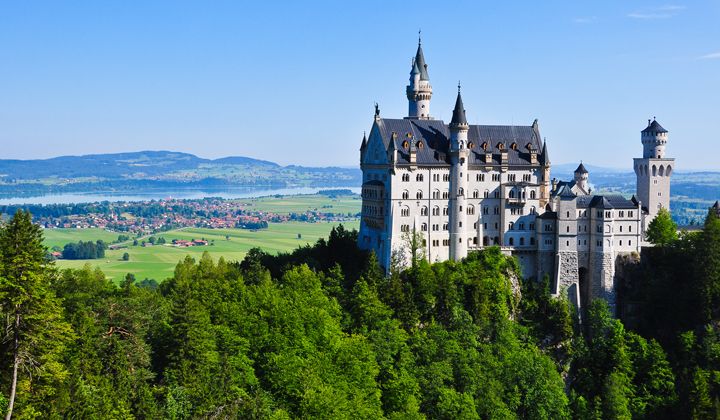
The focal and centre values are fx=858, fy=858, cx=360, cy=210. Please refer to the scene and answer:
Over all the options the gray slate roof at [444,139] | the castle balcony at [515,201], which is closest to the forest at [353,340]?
the castle balcony at [515,201]

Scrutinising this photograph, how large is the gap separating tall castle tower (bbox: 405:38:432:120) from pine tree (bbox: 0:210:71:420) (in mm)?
57625

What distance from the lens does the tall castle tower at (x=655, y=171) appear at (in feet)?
342

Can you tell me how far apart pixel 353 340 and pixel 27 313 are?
94.9 feet

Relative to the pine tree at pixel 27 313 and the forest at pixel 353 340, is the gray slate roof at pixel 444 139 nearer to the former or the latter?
the forest at pixel 353 340

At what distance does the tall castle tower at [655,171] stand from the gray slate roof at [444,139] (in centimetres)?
1880

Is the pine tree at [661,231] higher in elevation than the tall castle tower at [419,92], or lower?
lower

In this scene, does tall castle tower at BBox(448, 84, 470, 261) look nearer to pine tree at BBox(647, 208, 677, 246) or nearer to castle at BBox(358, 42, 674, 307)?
castle at BBox(358, 42, 674, 307)

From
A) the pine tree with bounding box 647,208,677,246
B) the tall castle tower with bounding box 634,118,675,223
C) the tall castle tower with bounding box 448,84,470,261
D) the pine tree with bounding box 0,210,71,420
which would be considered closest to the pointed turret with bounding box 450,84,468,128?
the tall castle tower with bounding box 448,84,470,261

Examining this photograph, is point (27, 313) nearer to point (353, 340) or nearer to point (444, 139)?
point (353, 340)

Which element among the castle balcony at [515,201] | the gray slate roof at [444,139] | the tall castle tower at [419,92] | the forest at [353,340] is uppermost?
the tall castle tower at [419,92]

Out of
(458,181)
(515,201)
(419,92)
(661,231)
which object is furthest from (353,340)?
(661,231)

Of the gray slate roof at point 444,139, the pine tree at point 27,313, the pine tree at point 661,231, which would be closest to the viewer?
the pine tree at point 27,313

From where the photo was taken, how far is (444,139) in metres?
90.3

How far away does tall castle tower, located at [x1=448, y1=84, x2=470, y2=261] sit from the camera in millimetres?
88438
